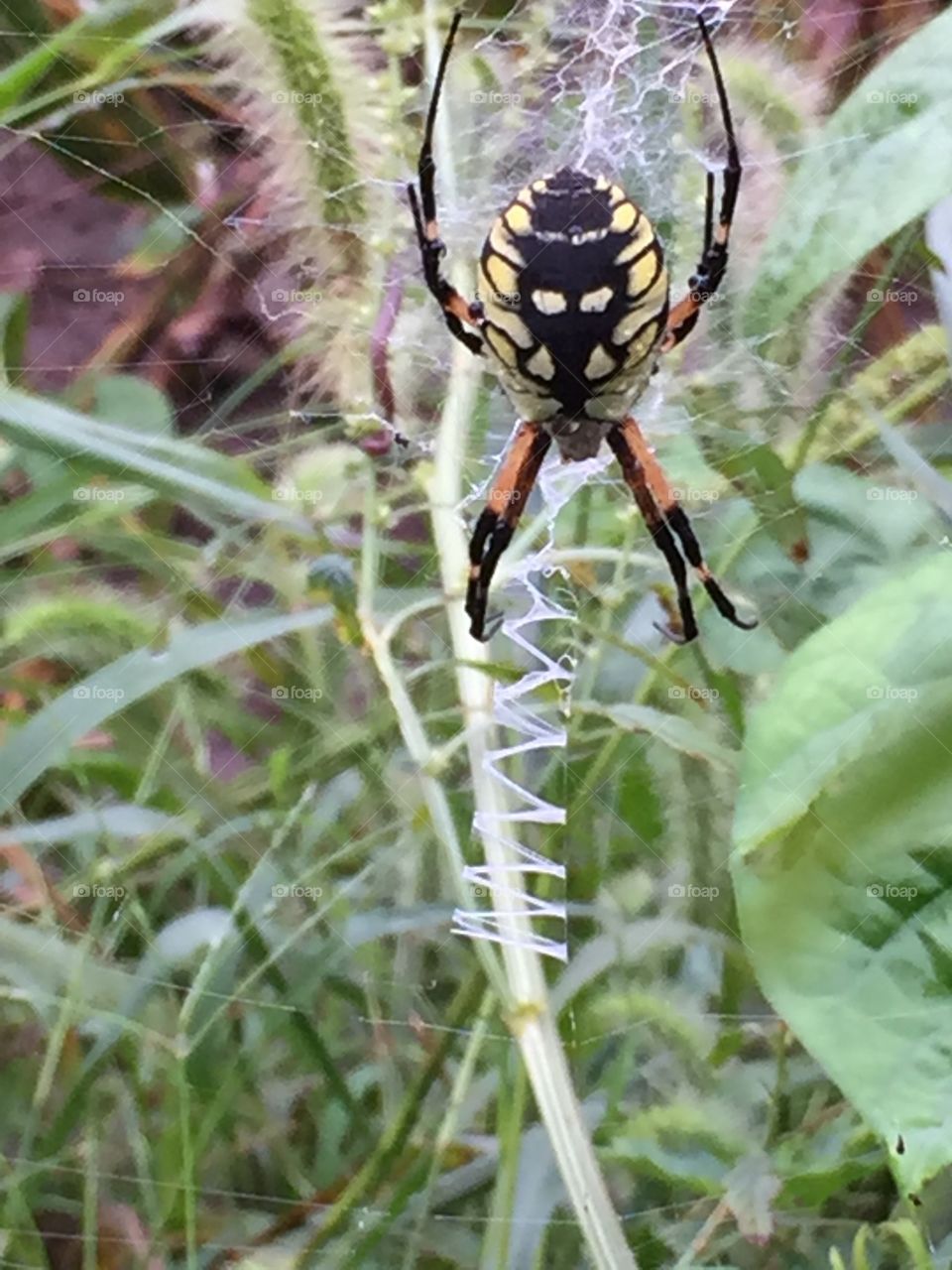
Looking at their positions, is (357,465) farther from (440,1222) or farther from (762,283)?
(440,1222)

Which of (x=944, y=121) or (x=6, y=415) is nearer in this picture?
(x=944, y=121)

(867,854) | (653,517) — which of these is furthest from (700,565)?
(867,854)

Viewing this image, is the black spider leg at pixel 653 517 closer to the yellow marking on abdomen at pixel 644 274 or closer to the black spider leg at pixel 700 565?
the black spider leg at pixel 700 565

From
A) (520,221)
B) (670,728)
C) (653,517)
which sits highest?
(520,221)

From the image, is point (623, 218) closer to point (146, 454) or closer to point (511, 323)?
point (511, 323)

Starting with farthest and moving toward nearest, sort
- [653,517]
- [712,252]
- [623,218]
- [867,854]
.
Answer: [653,517] → [712,252] → [623,218] → [867,854]

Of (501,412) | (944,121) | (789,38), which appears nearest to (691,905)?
(501,412)
